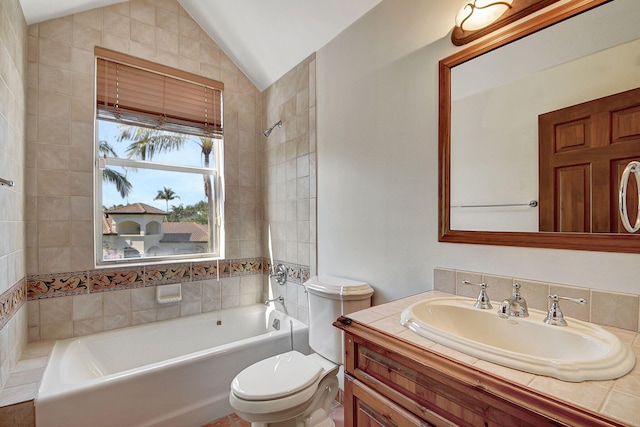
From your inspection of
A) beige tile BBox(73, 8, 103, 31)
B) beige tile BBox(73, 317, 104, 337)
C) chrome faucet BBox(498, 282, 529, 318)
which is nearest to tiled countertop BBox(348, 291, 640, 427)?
chrome faucet BBox(498, 282, 529, 318)

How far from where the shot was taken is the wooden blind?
7.29 feet

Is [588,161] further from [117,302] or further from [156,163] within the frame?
[117,302]

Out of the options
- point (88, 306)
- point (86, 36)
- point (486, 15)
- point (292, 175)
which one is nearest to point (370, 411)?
point (486, 15)

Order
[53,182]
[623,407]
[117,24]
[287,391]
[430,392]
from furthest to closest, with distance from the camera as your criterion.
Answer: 1. [117,24]
2. [53,182]
3. [287,391]
4. [430,392]
5. [623,407]

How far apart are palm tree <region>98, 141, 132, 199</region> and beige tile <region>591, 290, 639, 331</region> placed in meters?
2.82

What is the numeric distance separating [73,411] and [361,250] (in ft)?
5.51

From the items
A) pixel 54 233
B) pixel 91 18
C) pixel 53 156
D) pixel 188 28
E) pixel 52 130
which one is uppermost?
pixel 188 28

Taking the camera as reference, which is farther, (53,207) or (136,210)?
(136,210)

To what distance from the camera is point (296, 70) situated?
244 centimetres

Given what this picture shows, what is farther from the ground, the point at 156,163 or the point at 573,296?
the point at 156,163

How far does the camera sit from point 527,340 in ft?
3.16

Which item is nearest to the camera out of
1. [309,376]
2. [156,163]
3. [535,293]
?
[535,293]

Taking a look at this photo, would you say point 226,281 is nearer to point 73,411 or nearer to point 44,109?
point 73,411

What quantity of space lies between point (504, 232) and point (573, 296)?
11.9 inches
